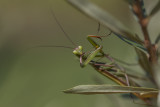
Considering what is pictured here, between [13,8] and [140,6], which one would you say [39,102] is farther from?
[13,8]

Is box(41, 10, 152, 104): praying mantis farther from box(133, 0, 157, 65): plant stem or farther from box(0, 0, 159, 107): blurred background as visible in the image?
box(133, 0, 157, 65): plant stem

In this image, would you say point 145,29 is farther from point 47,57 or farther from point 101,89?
point 47,57

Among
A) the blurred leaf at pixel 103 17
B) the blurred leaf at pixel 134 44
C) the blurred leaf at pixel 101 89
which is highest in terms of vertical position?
the blurred leaf at pixel 103 17

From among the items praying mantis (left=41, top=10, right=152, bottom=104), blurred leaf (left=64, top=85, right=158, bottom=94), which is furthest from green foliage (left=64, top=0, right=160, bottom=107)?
praying mantis (left=41, top=10, right=152, bottom=104)

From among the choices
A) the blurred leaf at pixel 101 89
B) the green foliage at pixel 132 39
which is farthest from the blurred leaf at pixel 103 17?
the blurred leaf at pixel 101 89

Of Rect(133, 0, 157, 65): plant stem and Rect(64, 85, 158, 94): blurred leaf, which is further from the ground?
Rect(133, 0, 157, 65): plant stem

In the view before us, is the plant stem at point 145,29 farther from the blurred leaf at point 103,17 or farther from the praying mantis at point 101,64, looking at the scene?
the praying mantis at point 101,64

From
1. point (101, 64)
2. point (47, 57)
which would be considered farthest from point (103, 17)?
point (47, 57)
